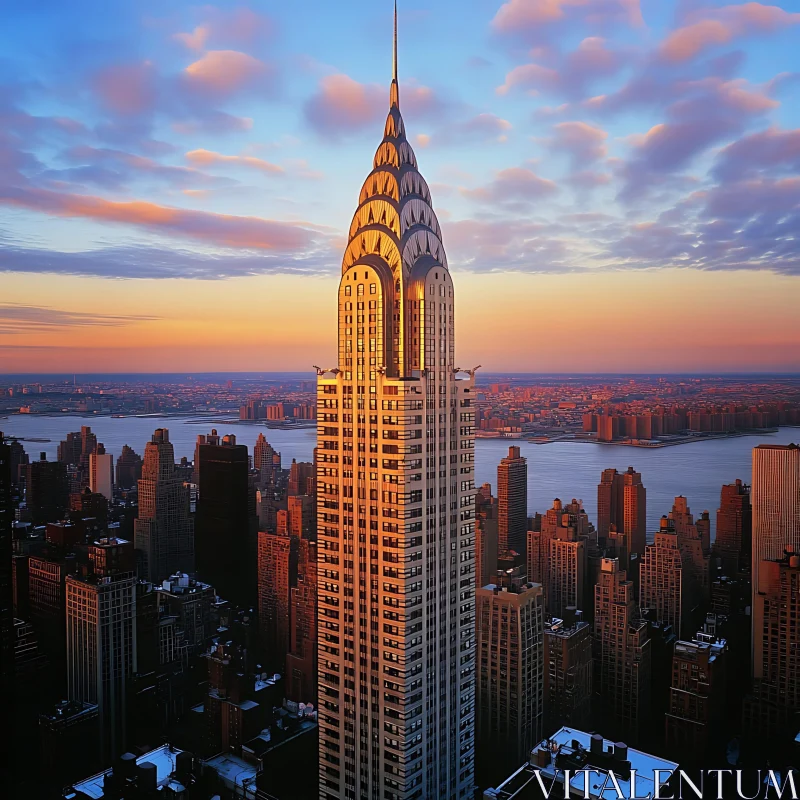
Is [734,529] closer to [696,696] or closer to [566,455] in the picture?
[696,696]

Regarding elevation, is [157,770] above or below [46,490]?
below

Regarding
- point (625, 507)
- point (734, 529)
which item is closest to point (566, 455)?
point (625, 507)

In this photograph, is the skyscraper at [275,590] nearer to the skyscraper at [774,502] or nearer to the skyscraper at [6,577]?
the skyscraper at [6,577]

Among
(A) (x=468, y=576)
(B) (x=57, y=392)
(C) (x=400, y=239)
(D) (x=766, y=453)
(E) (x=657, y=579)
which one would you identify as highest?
(C) (x=400, y=239)

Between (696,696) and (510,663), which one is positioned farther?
(510,663)

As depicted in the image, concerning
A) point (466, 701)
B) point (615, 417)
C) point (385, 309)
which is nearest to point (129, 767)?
point (466, 701)

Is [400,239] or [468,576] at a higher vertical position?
[400,239]

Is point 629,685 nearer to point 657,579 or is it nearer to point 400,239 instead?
point 657,579
